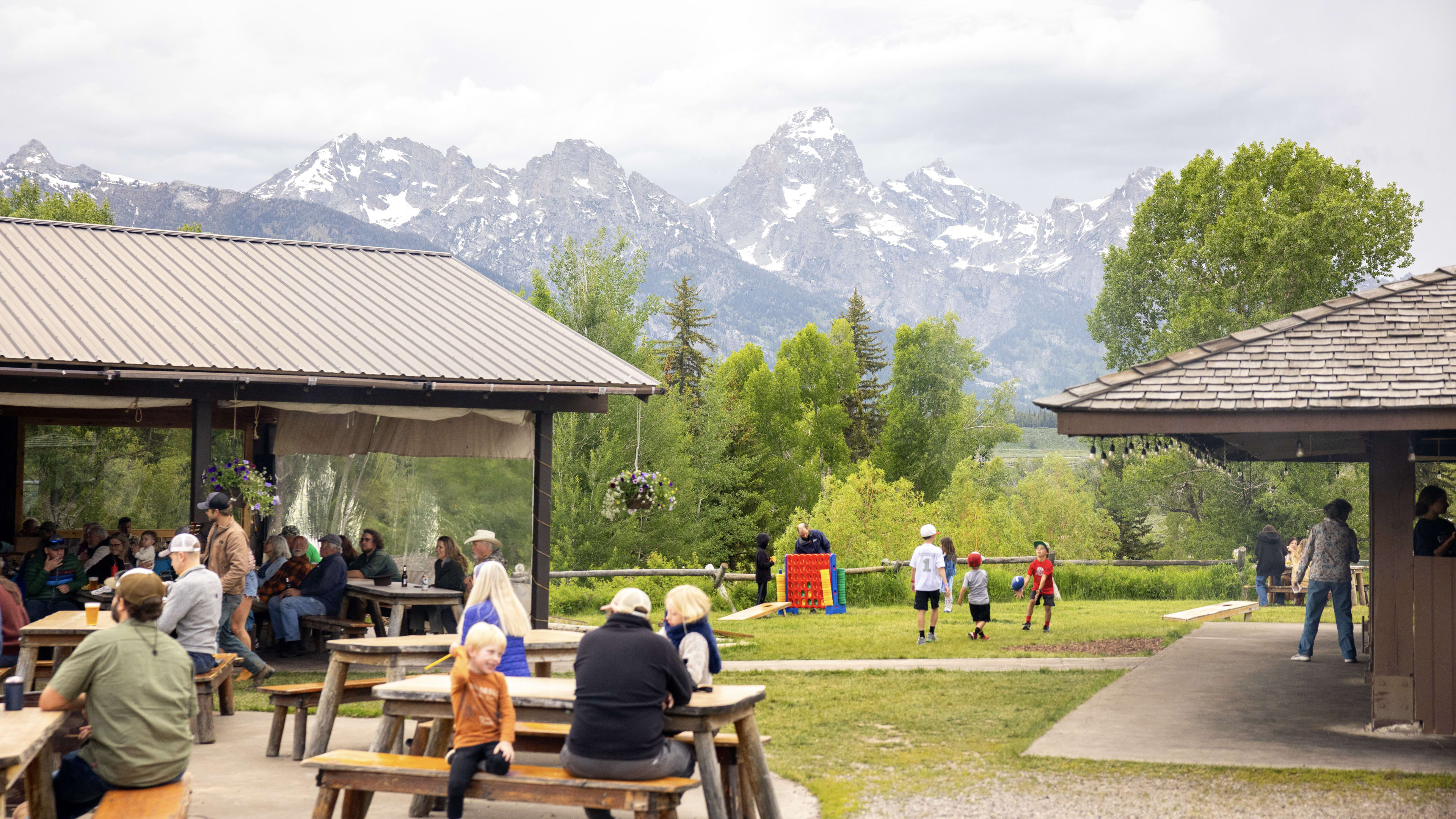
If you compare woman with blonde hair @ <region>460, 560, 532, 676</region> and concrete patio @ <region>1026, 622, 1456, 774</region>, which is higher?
woman with blonde hair @ <region>460, 560, 532, 676</region>

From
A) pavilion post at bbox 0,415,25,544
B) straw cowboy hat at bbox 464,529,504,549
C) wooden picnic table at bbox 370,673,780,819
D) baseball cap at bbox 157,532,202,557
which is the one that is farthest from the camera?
pavilion post at bbox 0,415,25,544

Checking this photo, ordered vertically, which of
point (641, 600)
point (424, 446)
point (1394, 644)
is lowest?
point (1394, 644)

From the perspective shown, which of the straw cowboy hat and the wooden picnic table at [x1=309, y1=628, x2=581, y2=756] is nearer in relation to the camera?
the wooden picnic table at [x1=309, y1=628, x2=581, y2=756]

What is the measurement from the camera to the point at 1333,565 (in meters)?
11.1

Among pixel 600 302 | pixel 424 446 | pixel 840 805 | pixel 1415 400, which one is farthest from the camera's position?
pixel 600 302

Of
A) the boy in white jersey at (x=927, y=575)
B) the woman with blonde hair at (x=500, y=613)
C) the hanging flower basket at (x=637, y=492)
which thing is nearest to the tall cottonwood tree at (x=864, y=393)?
the boy in white jersey at (x=927, y=575)

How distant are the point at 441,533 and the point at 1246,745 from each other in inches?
434

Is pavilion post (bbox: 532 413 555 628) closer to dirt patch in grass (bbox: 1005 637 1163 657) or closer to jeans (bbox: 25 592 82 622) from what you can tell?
jeans (bbox: 25 592 82 622)

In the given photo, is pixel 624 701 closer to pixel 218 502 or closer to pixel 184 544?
pixel 184 544

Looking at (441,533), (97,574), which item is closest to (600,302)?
(441,533)

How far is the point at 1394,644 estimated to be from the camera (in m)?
8.60

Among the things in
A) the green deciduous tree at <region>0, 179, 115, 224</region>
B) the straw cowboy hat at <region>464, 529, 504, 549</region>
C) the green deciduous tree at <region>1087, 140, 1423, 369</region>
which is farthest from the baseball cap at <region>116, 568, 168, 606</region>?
the green deciduous tree at <region>0, 179, 115, 224</region>

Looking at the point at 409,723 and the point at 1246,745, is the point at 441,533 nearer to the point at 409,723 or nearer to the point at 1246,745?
the point at 409,723

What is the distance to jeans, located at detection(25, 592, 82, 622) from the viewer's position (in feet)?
38.4
